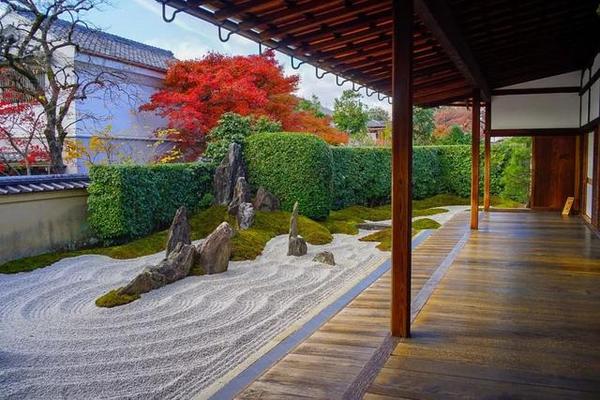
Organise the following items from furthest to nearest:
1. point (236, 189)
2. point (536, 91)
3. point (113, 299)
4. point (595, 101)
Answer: point (536, 91), point (236, 189), point (595, 101), point (113, 299)

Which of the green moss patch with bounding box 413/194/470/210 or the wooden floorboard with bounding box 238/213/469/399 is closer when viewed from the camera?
the wooden floorboard with bounding box 238/213/469/399

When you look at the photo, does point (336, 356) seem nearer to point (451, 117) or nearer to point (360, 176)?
point (360, 176)

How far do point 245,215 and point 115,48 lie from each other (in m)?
6.99

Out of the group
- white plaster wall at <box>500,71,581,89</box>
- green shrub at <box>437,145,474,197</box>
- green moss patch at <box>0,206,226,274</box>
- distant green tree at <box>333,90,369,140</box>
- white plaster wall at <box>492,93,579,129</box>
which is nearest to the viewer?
green moss patch at <box>0,206,226,274</box>

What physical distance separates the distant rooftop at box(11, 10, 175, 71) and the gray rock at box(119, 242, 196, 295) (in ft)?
19.7

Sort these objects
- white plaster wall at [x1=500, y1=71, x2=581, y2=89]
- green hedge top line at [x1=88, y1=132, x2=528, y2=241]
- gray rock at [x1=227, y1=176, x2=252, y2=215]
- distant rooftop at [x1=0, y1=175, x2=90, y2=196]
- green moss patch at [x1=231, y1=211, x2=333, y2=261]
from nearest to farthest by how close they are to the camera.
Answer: distant rooftop at [x1=0, y1=175, x2=90, y2=196]
green moss patch at [x1=231, y1=211, x2=333, y2=261]
green hedge top line at [x1=88, y1=132, x2=528, y2=241]
gray rock at [x1=227, y1=176, x2=252, y2=215]
white plaster wall at [x1=500, y1=71, x2=581, y2=89]

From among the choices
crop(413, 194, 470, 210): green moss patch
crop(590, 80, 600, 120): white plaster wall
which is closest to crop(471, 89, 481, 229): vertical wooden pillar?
crop(590, 80, 600, 120): white plaster wall

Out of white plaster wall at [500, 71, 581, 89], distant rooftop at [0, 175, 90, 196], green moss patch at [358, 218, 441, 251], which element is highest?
white plaster wall at [500, 71, 581, 89]

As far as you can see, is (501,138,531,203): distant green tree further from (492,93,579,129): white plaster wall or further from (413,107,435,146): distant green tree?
(413,107,435,146): distant green tree

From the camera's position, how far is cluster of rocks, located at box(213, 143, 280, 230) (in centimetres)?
866

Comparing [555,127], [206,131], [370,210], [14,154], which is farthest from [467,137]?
[14,154]

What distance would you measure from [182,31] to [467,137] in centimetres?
1390

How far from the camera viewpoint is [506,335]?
2938 millimetres

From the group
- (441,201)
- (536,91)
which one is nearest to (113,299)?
(536,91)
